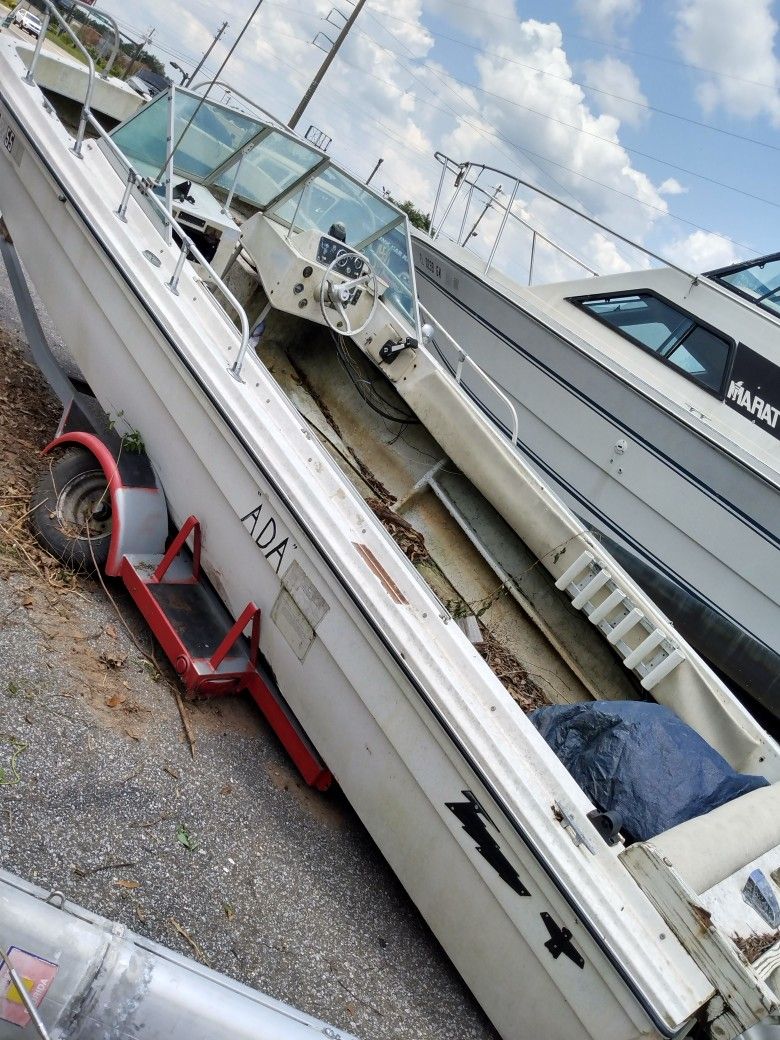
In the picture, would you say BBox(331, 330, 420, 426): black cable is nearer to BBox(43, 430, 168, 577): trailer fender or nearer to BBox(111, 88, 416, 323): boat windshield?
BBox(111, 88, 416, 323): boat windshield

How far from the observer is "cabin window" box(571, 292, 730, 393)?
7008mm

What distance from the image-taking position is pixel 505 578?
4.74 metres

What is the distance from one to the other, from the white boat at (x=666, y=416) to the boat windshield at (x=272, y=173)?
4.49 feet

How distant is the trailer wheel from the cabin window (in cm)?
493

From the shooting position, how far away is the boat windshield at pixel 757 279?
7.17m

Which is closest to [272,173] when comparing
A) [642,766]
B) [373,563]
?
[373,563]

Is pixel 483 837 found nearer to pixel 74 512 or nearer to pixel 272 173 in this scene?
pixel 74 512

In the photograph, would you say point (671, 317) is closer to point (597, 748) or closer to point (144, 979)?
point (597, 748)

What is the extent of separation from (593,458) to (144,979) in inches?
224

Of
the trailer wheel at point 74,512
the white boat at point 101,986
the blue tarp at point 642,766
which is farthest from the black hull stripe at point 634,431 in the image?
the white boat at point 101,986

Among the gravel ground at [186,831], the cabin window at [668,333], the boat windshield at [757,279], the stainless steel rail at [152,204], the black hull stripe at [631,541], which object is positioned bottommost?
the gravel ground at [186,831]

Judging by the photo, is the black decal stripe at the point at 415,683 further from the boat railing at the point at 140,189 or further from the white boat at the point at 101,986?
the white boat at the point at 101,986

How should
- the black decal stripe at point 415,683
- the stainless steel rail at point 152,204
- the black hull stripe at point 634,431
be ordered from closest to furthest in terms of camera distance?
the black decal stripe at point 415,683, the stainless steel rail at point 152,204, the black hull stripe at point 634,431

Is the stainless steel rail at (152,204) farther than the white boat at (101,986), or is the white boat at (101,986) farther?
the stainless steel rail at (152,204)
